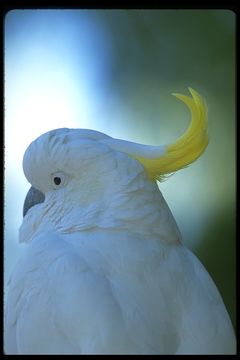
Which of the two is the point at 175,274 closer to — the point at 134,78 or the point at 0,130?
the point at 0,130

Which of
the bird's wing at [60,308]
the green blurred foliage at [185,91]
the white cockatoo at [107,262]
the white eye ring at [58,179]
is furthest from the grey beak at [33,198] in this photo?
the green blurred foliage at [185,91]

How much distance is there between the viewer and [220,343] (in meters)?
2.54

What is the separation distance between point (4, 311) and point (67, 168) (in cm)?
55

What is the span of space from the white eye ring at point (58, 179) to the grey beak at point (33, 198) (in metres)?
0.12

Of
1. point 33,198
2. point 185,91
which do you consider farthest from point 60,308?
point 185,91

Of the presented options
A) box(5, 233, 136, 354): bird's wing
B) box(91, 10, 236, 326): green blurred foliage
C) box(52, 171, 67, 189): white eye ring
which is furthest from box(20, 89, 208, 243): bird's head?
box(91, 10, 236, 326): green blurred foliage

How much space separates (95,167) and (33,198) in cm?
36

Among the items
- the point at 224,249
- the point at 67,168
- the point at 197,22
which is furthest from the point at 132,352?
the point at 197,22

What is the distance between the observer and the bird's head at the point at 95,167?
2.75 m

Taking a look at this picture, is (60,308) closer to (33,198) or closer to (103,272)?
→ (103,272)

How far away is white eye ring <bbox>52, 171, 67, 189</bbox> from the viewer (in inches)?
114

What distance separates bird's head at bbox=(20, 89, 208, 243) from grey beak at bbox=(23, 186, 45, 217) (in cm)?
6

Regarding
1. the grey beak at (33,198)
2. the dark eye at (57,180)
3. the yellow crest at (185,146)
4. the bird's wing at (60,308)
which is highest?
the yellow crest at (185,146)

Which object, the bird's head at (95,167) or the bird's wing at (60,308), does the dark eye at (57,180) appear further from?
the bird's wing at (60,308)
